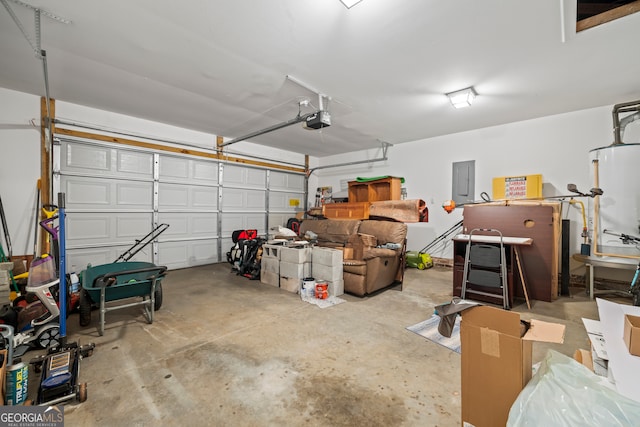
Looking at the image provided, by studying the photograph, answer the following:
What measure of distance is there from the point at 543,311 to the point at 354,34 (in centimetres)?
410

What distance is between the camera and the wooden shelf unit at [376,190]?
19.4ft

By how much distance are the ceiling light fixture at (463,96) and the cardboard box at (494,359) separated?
11.5ft

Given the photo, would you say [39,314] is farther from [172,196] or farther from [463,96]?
[463,96]

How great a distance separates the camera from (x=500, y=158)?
17.1 ft

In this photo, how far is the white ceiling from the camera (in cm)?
229

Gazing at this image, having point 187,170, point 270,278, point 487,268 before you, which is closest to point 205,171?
point 187,170

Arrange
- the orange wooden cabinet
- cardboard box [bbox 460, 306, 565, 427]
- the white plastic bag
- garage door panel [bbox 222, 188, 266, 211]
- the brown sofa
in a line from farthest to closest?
garage door panel [bbox 222, 188, 266, 211], the orange wooden cabinet, the brown sofa, cardboard box [bbox 460, 306, 565, 427], the white plastic bag

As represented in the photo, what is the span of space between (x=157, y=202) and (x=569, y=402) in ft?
20.5

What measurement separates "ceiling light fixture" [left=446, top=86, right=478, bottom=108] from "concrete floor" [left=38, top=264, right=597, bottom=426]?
303 centimetres

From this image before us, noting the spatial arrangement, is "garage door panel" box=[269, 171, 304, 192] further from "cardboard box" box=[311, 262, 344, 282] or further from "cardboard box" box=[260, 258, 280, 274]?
"cardboard box" box=[311, 262, 344, 282]

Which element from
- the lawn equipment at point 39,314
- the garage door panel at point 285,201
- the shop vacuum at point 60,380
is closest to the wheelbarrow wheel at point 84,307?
the lawn equipment at point 39,314

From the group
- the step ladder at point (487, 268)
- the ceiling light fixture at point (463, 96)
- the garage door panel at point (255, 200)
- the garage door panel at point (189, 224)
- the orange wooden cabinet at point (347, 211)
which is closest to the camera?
the step ladder at point (487, 268)

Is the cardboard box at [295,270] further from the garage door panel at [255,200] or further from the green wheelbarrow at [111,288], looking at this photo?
the garage door panel at [255,200]

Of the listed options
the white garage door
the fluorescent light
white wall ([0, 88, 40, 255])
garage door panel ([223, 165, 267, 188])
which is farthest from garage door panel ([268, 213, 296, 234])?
the fluorescent light
